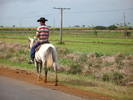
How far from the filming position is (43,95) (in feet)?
29.5

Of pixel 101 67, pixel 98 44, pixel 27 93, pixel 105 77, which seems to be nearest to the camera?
pixel 27 93

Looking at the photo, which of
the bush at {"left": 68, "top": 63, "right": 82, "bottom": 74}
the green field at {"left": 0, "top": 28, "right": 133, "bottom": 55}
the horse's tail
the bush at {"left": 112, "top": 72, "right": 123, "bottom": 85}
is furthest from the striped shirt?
the green field at {"left": 0, "top": 28, "right": 133, "bottom": 55}

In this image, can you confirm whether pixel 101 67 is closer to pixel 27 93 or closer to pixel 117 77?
pixel 117 77

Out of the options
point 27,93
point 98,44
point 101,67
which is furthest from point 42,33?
point 98,44

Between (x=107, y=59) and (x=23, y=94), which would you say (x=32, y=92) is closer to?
(x=23, y=94)

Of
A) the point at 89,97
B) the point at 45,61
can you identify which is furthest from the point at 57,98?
the point at 45,61

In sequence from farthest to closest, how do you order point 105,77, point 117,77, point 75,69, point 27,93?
point 75,69, point 105,77, point 117,77, point 27,93

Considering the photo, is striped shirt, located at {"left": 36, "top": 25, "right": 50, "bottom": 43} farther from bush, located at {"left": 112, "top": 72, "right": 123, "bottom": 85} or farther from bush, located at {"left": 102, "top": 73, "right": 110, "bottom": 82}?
bush, located at {"left": 112, "top": 72, "right": 123, "bottom": 85}

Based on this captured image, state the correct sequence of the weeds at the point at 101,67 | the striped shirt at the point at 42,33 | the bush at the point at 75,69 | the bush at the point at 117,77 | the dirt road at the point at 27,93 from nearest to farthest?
1. the dirt road at the point at 27,93
2. the striped shirt at the point at 42,33
3. the bush at the point at 117,77
4. the weeds at the point at 101,67
5. the bush at the point at 75,69

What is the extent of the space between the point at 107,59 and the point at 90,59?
1127 mm

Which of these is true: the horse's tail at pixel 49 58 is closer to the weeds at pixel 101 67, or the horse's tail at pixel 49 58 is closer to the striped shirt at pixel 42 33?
the striped shirt at pixel 42 33

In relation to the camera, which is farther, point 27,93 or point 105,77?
point 105,77

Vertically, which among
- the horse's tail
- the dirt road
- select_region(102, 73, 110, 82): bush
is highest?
the horse's tail

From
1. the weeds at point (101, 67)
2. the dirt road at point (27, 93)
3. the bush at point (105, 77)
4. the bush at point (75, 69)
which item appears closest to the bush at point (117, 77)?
the weeds at point (101, 67)
